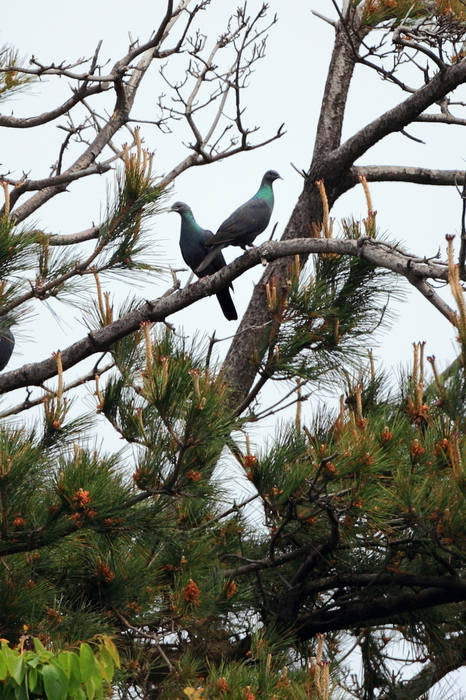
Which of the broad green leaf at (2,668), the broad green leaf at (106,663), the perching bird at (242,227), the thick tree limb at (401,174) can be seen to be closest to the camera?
the broad green leaf at (2,668)

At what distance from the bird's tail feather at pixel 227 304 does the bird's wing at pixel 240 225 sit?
40cm

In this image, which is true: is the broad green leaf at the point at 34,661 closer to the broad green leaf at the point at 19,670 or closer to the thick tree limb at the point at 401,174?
the broad green leaf at the point at 19,670

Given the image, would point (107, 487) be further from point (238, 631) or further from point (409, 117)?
point (409, 117)

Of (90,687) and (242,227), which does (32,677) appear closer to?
(90,687)

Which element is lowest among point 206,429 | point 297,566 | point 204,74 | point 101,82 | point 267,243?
point 297,566

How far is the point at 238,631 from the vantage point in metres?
2.95

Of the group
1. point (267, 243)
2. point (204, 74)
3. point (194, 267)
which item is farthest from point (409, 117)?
point (194, 267)

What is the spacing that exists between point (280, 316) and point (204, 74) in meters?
1.48

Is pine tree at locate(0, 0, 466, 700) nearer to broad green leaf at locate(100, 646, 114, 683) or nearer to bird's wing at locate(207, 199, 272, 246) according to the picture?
broad green leaf at locate(100, 646, 114, 683)

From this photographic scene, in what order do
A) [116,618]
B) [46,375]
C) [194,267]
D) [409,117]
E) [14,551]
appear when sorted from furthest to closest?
[194,267], [409,117], [46,375], [116,618], [14,551]

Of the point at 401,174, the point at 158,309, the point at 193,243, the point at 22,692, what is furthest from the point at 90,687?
the point at 193,243

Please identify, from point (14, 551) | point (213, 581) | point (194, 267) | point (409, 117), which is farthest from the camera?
point (194, 267)

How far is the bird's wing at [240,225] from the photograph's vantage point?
417cm

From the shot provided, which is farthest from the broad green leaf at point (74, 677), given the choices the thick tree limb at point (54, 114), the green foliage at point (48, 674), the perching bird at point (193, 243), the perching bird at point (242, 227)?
the perching bird at point (193, 243)
